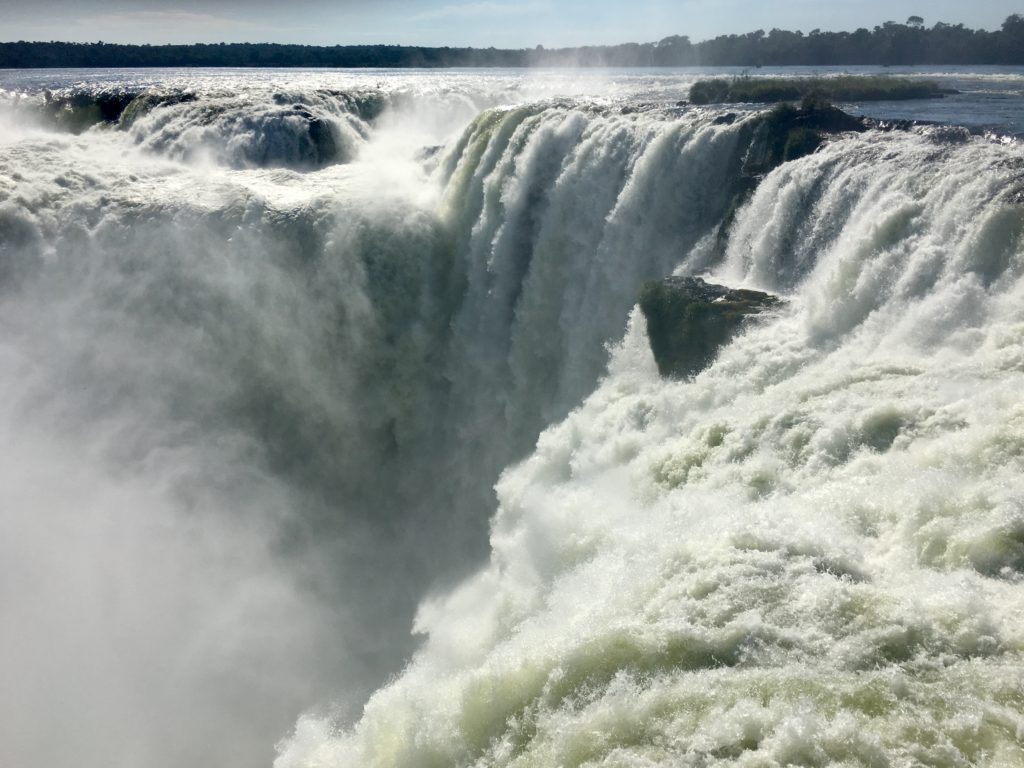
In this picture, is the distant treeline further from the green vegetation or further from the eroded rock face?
the eroded rock face

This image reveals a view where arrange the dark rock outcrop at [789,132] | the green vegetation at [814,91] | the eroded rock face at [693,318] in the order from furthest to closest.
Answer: the green vegetation at [814,91] → the dark rock outcrop at [789,132] → the eroded rock face at [693,318]

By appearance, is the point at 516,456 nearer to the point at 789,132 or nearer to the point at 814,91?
the point at 789,132

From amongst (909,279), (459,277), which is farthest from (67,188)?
(909,279)

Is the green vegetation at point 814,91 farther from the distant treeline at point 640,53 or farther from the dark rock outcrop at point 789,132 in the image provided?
the distant treeline at point 640,53

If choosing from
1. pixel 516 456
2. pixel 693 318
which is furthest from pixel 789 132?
pixel 516 456

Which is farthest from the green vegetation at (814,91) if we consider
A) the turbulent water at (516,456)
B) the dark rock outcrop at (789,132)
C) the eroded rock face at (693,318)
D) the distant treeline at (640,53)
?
the distant treeline at (640,53)

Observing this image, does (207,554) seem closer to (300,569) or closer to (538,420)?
(300,569)
